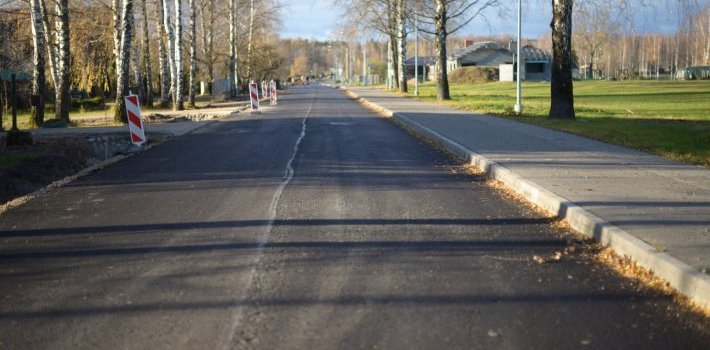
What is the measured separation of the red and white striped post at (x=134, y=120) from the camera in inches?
634

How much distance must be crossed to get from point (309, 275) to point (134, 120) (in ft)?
39.2

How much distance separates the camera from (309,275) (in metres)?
5.89

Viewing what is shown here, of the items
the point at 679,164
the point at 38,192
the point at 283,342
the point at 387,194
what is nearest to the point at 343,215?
the point at 387,194

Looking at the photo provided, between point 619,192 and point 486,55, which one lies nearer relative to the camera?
point 619,192

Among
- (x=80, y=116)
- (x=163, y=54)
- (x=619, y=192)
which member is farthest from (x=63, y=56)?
(x=619, y=192)

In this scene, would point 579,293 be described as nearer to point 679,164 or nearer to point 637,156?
point 679,164

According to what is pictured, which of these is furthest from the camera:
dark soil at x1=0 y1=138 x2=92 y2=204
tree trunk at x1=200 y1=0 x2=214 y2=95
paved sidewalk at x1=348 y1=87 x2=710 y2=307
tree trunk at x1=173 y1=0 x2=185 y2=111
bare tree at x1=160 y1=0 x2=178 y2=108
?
tree trunk at x1=200 y1=0 x2=214 y2=95

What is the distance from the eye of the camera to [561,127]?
19688mm

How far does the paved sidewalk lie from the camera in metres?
5.99

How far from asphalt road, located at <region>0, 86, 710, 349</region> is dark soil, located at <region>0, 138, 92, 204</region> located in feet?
3.95

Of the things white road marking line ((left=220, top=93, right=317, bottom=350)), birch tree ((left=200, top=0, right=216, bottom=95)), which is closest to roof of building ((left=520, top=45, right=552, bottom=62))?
birch tree ((left=200, top=0, right=216, bottom=95))

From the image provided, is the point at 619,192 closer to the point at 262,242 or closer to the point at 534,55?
the point at 262,242

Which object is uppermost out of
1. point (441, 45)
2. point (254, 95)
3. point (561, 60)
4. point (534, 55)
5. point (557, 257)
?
point (534, 55)

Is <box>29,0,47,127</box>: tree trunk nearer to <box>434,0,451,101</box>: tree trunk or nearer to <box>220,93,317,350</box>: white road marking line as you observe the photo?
<box>220,93,317,350</box>: white road marking line
